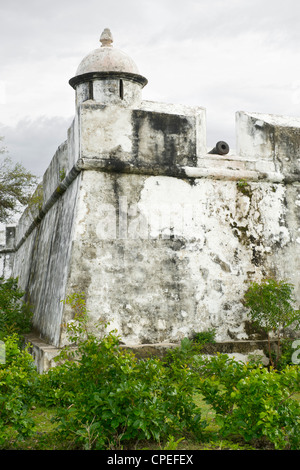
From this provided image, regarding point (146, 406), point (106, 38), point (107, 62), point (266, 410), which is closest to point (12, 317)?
point (107, 62)

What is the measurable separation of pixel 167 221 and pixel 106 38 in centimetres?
436

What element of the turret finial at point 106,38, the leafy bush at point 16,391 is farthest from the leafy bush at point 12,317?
the turret finial at point 106,38

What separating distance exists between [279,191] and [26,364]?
5069 mm

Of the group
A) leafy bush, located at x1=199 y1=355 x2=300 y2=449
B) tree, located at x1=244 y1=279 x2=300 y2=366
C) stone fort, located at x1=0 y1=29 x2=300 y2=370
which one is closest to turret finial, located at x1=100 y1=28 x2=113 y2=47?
stone fort, located at x1=0 y1=29 x2=300 y2=370

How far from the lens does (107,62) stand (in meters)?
8.77

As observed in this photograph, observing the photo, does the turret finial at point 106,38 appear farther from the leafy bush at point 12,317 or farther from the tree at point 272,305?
the tree at point 272,305

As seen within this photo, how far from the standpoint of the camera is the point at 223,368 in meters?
3.82

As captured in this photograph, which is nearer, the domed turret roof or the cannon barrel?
the cannon barrel

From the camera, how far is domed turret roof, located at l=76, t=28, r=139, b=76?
8.73 m

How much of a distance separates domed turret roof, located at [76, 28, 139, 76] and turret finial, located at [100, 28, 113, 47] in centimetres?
29

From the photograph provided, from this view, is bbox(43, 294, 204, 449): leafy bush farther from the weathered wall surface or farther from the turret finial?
the turret finial

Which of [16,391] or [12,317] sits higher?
[12,317]

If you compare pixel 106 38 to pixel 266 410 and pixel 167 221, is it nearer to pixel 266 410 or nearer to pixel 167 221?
pixel 167 221

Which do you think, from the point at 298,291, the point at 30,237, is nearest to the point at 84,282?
the point at 298,291
